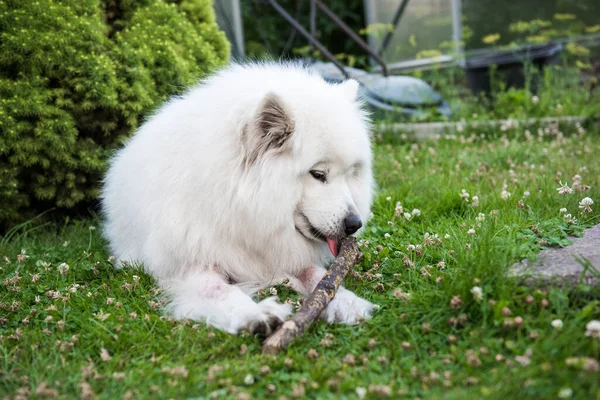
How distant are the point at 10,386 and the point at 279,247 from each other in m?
1.27

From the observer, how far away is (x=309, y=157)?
274cm

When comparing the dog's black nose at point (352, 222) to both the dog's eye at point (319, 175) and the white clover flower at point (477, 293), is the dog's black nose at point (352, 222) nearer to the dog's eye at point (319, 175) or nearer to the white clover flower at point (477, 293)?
the dog's eye at point (319, 175)

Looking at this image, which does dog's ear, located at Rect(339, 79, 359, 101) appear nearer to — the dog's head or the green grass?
the dog's head

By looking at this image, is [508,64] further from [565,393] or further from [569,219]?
[565,393]

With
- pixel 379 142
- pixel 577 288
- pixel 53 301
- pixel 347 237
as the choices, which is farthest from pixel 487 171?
pixel 53 301

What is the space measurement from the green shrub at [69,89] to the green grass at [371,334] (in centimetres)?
77

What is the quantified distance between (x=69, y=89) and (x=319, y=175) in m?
2.27

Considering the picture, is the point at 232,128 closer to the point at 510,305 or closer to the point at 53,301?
the point at 53,301

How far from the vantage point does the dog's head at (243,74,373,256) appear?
272cm

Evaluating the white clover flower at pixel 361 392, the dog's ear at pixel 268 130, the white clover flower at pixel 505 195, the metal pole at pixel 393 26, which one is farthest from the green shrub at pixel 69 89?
the metal pole at pixel 393 26

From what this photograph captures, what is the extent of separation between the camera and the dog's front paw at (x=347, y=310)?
251cm

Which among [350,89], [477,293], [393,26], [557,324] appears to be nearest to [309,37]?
[393,26]

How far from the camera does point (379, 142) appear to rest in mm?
6480

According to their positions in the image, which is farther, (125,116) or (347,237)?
(125,116)
